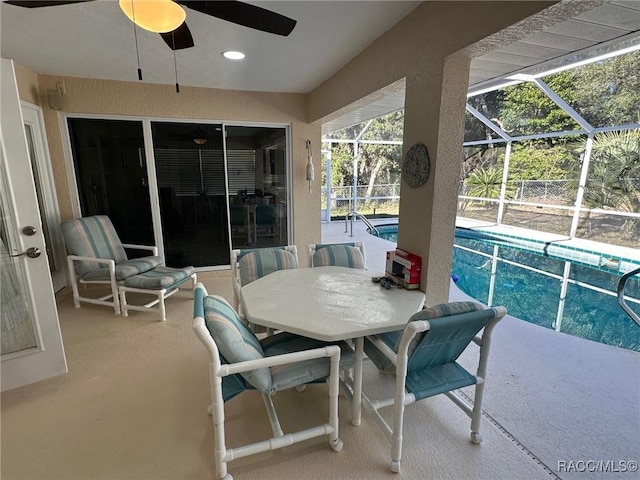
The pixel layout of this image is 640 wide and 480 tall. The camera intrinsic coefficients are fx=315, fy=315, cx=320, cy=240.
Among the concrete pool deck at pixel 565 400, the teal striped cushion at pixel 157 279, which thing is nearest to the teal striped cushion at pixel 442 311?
the concrete pool deck at pixel 565 400

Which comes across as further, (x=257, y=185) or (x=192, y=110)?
(x=257, y=185)

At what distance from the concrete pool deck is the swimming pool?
4.85 feet

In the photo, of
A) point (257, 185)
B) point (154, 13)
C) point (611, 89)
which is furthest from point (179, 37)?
point (611, 89)

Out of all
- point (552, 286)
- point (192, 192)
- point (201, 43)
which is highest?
point (201, 43)

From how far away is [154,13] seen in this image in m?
1.38

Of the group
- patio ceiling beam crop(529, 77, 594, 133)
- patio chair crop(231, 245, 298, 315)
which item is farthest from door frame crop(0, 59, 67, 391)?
patio ceiling beam crop(529, 77, 594, 133)

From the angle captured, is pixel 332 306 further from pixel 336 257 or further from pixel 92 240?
pixel 92 240

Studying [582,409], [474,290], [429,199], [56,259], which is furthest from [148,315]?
[474,290]

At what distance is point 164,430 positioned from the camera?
172cm

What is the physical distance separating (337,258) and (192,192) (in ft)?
8.07

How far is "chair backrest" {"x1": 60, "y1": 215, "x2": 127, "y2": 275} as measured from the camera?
327cm

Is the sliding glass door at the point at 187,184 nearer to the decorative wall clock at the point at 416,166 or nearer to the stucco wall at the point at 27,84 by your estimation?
the stucco wall at the point at 27,84

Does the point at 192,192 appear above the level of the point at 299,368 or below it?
above

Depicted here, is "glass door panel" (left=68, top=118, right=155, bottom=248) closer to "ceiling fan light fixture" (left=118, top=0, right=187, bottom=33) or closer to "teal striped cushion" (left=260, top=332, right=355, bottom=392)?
"ceiling fan light fixture" (left=118, top=0, right=187, bottom=33)
